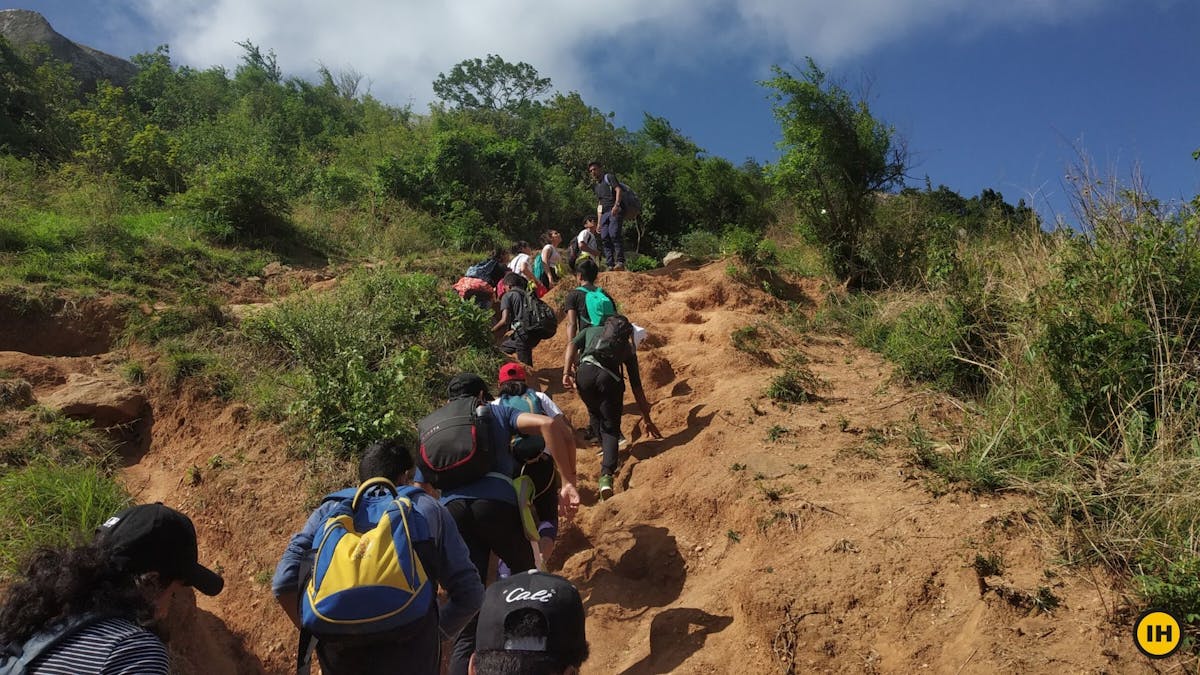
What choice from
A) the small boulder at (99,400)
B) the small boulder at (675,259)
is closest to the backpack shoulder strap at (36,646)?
the small boulder at (99,400)

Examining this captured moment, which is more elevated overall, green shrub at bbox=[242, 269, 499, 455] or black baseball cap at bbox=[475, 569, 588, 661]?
green shrub at bbox=[242, 269, 499, 455]

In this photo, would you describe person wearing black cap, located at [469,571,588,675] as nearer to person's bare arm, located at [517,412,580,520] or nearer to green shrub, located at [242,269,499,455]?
person's bare arm, located at [517,412,580,520]

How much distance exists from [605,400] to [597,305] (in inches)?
39.6

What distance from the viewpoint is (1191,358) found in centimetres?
427

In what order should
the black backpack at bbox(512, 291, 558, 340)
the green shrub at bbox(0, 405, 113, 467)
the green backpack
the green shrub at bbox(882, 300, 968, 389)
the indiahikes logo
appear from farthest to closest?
the black backpack at bbox(512, 291, 558, 340) < the green backpack < the green shrub at bbox(882, 300, 968, 389) < the green shrub at bbox(0, 405, 113, 467) < the indiahikes logo

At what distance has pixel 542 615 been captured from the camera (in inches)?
69.5

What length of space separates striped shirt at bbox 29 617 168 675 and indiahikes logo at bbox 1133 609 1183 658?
394cm

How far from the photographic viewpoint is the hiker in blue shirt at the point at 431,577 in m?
2.52

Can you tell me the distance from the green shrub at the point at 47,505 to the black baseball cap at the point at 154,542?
8.05ft

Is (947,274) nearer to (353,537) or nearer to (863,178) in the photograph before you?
(863,178)

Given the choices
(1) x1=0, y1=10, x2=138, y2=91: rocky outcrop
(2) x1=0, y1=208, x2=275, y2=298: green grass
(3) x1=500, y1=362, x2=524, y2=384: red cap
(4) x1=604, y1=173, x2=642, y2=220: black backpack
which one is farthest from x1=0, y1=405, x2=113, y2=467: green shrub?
(1) x1=0, y1=10, x2=138, y2=91: rocky outcrop

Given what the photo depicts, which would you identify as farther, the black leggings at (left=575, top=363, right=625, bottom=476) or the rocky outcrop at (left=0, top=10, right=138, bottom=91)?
the rocky outcrop at (left=0, top=10, right=138, bottom=91)

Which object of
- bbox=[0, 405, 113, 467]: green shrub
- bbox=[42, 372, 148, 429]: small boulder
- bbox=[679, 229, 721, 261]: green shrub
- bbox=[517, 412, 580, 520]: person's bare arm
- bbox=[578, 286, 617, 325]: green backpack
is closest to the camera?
bbox=[517, 412, 580, 520]: person's bare arm

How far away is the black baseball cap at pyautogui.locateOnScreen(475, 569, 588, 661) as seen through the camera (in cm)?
175
